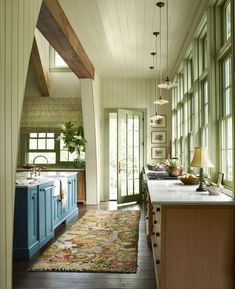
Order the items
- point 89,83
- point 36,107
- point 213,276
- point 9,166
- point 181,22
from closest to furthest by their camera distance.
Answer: point 9,166, point 213,276, point 181,22, point 89,83, point 36,107

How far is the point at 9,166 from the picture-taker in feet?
7.63

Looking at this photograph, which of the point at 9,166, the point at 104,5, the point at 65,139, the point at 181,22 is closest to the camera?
the point at 9,166

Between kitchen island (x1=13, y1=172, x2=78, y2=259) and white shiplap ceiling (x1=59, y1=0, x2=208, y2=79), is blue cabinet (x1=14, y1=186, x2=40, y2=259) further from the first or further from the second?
white shiplap ceiling (x1=59, y1=0, x2=208, y2=79)

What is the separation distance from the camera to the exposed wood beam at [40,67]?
7691mm

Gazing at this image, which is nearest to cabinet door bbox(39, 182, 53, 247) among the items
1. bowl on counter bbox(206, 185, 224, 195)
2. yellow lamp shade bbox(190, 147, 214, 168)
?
yellow lamp shade bbox(190, 147, 214, 168)

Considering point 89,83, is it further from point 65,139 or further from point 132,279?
point 132,279

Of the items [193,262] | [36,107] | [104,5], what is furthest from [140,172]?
[193,262]

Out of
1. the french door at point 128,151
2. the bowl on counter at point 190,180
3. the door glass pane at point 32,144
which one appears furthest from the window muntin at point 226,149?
the door glass pane at point 32,144

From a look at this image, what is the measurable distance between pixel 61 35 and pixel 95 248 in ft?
9.57

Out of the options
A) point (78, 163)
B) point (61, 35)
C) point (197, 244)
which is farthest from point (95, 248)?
point (78, 163)

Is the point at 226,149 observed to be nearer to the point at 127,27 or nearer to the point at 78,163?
the point at 127,27

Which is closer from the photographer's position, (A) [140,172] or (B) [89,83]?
(B) [89,83]

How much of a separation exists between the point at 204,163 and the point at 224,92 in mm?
888

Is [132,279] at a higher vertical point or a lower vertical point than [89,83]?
lower
